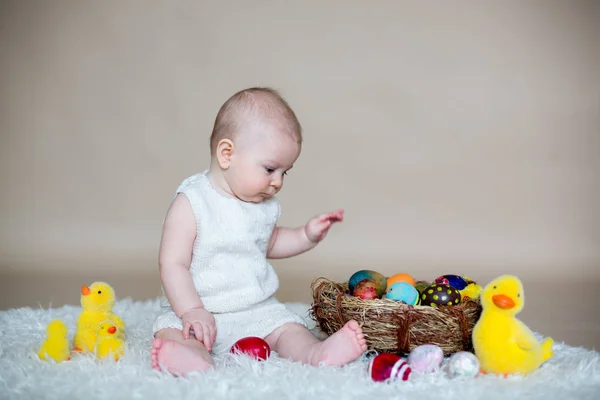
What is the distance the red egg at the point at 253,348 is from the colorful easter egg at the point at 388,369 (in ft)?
1.32

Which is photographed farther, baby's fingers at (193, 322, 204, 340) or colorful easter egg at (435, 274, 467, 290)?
colorful easter egg at (435, 274, 467, 290)

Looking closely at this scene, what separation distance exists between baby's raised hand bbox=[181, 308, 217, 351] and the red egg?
3.7 inches

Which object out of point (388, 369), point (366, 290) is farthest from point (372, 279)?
point (388, 369)

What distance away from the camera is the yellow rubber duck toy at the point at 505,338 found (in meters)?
2.27

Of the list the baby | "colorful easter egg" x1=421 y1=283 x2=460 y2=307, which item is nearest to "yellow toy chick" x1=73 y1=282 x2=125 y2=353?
the baby

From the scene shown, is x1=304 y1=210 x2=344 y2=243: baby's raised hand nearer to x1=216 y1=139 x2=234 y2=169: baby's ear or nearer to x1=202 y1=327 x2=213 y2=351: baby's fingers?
x1=216 y1=139 x2=234 y2=169: baby's ear

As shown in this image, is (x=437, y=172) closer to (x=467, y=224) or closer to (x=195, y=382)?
(x=467, y=224)

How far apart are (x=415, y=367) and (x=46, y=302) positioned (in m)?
2.26

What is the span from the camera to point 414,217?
515 centimetres

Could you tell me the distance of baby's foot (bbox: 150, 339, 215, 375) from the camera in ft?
7.29

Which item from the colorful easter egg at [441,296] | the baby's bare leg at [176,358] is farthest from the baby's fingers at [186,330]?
the colorful easter egg at [441,296]

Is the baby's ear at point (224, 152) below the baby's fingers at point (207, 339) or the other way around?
the other way around

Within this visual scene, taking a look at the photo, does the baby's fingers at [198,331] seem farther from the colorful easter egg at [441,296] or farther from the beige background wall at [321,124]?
the beige background wall at [321,124]

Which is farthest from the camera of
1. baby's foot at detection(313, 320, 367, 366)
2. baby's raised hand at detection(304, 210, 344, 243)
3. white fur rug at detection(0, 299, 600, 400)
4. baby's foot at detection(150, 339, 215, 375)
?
baby's raised hand at detection(304, 210, 344, 243)
